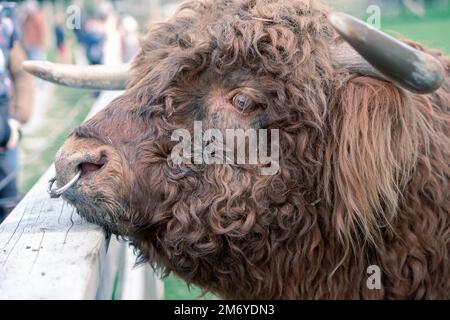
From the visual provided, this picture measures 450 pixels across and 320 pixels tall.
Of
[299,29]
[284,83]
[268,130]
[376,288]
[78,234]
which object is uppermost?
[299,29]

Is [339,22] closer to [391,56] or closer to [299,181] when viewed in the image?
[391,56]

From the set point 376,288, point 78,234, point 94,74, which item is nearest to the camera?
point 78,234

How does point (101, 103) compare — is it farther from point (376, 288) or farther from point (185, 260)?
point (376, 288)

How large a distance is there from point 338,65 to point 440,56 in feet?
1.83

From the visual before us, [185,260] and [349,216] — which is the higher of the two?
[349,216]

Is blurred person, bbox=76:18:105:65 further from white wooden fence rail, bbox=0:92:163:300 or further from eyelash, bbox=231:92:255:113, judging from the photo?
eyelash, bbox=231:92:255:113

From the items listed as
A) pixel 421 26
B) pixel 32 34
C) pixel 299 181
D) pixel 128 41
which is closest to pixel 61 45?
pixel 32 34

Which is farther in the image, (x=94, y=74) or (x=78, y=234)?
(x=94, y=74)

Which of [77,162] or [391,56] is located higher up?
[391,56]

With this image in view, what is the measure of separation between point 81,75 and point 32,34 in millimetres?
14240

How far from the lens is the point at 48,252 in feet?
7.50

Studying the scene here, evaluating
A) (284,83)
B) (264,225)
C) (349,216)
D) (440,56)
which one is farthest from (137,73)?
(440,56)

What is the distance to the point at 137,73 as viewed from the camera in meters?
3.00

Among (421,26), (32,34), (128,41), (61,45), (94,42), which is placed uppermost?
(421,26)
